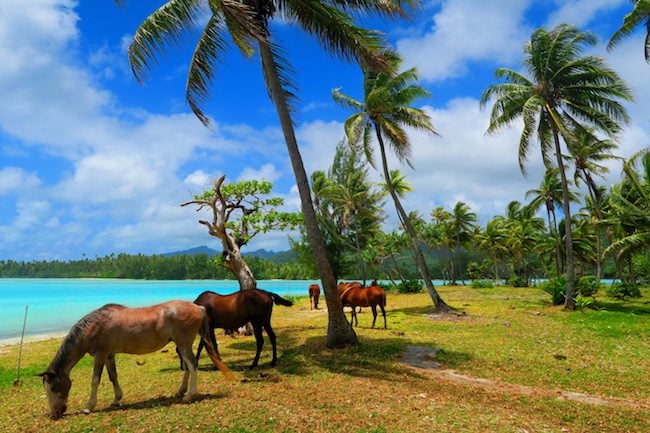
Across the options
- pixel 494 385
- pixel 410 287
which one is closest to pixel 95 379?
pixel 494 385

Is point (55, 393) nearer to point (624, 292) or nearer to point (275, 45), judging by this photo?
point (275, 45)

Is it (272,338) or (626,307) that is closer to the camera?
(272,338)

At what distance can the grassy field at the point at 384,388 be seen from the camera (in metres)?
5.75

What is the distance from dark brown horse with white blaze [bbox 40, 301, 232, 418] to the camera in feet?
21.0

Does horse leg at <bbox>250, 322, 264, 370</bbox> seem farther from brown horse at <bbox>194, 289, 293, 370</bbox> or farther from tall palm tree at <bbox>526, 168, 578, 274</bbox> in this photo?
tall palm tree at <bbox>526, 168, 578, 274</bbox>

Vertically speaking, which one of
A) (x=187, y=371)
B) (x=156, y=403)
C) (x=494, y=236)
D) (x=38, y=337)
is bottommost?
(x=38, y=337)

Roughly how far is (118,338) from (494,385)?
7308 mm

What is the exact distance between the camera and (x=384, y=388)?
758cm

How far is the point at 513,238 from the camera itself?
162 feet

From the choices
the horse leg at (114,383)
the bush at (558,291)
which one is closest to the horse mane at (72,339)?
the horse leg at (114,383)

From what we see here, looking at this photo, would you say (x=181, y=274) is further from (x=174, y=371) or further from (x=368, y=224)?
(x=174, y=371)

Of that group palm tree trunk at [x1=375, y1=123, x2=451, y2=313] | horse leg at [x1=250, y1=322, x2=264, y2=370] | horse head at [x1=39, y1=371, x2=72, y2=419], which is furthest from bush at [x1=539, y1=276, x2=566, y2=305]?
horse head at [x1=39, y1=371, x2=72, y2=419]

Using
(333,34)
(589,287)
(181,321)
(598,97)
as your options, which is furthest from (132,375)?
(589,287)

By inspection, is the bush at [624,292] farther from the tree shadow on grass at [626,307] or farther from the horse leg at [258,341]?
the horse leg at [258,341]
